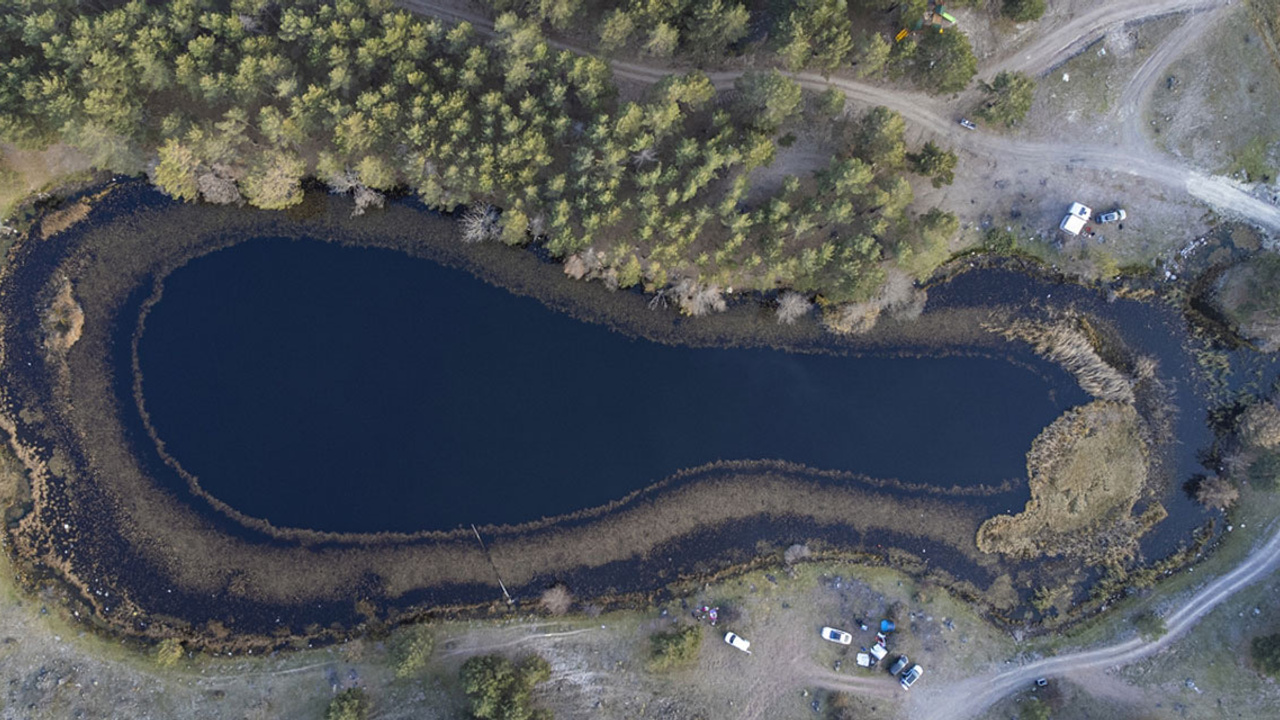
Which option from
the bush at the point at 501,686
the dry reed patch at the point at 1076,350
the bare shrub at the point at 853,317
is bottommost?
the bush at the point at 501,686

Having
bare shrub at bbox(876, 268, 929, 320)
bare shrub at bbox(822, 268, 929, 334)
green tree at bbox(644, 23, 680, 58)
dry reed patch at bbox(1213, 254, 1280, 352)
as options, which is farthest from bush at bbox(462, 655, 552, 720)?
dry reed patch at bbox(1213, 254, 1280, 352)

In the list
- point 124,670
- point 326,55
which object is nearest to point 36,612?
point 124,670

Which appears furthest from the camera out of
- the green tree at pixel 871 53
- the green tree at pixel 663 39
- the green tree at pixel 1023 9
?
the green tree at pixel 1023 9

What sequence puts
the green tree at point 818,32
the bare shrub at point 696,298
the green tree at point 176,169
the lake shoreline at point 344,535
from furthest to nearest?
the bare shrub at point 696,298, the lake shoreline at point 344,535, the green tree at point 176,169, the green tree at point 818,32

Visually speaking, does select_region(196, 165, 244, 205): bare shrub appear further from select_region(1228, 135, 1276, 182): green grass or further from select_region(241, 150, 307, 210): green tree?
select_region(1228, 135, 1276, 182): green grass

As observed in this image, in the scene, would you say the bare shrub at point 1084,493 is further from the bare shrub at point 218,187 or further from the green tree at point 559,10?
the bare shrub at point 218,187

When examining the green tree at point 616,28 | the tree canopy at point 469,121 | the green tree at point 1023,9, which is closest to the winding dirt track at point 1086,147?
the green tree at point 1023,9
